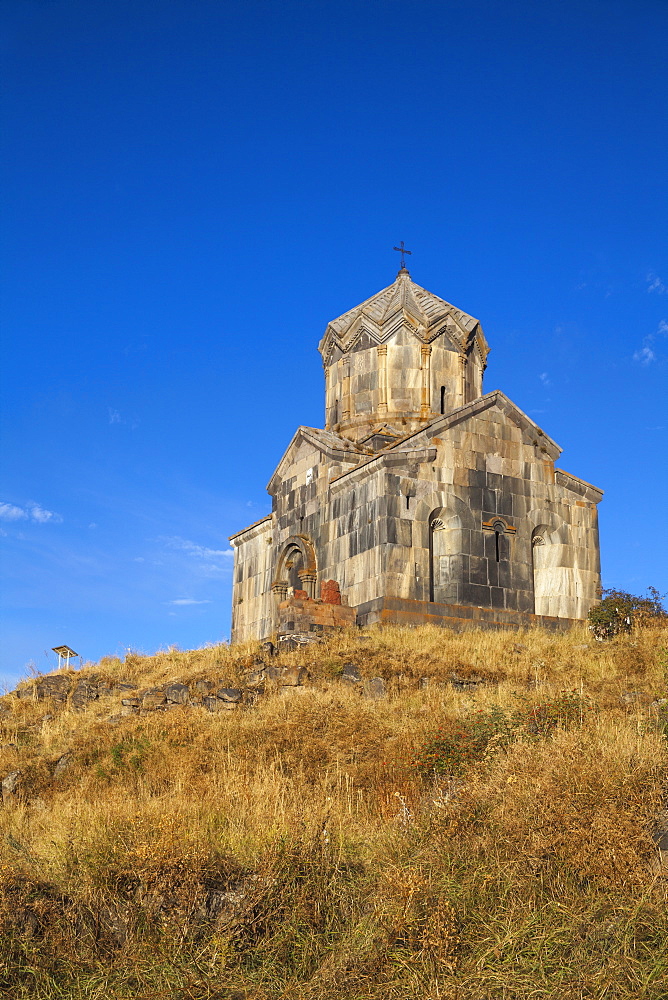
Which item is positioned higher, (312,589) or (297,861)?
(312,589)

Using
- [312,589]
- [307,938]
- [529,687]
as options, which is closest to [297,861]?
[307,938]

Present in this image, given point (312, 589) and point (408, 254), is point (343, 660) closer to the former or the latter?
point (312, 589)

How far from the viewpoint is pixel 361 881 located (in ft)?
20.1

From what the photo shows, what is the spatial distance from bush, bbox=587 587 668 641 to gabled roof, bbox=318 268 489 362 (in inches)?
331

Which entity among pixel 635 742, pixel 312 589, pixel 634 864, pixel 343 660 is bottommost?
pixel 634 864

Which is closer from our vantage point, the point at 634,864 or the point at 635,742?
the point at 634,864

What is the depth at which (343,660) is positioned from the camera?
14094 mm

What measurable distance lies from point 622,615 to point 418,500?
14.6 ft

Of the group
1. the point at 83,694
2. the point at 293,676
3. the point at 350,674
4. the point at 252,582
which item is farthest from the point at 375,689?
the point at 252,582

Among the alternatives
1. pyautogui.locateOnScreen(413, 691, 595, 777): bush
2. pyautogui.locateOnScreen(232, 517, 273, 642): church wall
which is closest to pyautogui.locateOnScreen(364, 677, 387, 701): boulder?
pyautogui.locateOnScreen(413, 691, 595, 777): bush

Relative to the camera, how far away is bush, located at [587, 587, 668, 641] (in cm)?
1599

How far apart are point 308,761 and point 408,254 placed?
17.3 meters

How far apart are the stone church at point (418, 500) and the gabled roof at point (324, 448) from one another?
4 cm

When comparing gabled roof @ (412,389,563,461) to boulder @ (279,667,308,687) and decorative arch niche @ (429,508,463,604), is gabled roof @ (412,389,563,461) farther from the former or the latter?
boulder @ (279,667,308,687)
